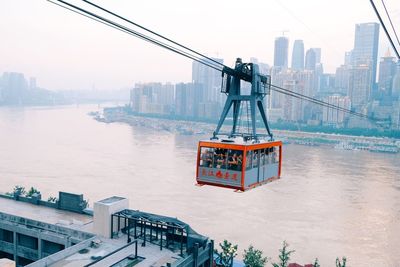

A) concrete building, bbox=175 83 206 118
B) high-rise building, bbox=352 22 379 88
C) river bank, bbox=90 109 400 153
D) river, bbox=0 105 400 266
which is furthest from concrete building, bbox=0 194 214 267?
high-rise building, bbox=352 22 379 88

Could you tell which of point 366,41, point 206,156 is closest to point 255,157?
point 206,156

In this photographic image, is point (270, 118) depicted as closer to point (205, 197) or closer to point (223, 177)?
point (205, 197)

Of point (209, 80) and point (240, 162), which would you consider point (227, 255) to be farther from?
point (209, 80)

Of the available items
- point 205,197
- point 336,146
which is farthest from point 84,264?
point 336,146

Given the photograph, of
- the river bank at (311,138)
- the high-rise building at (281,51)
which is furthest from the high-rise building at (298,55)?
the river bank at (311,138)

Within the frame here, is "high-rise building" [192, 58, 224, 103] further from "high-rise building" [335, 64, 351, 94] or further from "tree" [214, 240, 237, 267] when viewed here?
"tree" [214, 240, 237, 267]
